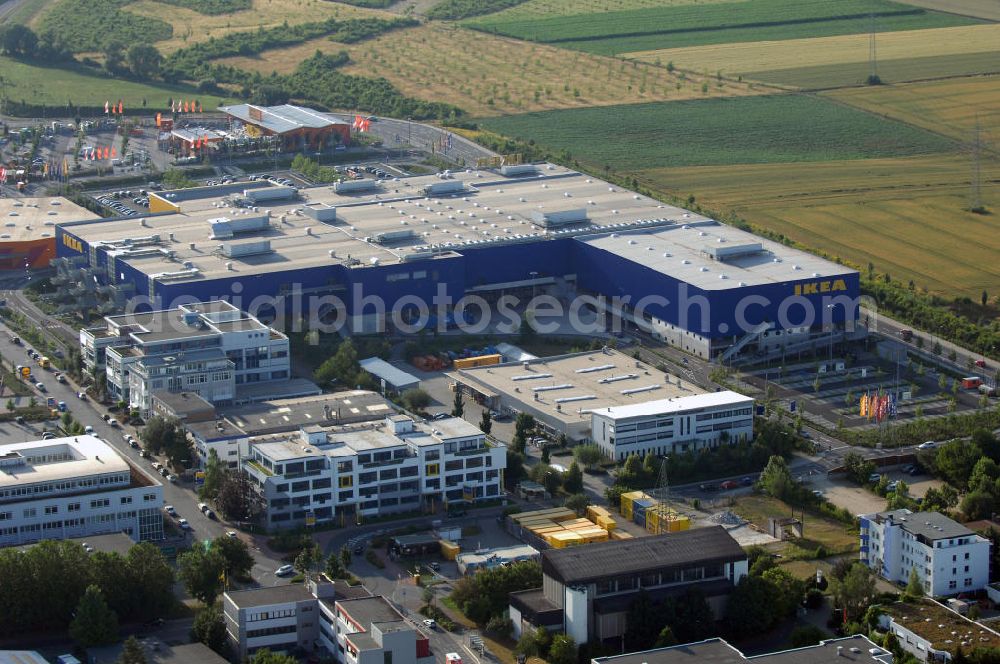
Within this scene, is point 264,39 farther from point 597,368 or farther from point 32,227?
point 597,368

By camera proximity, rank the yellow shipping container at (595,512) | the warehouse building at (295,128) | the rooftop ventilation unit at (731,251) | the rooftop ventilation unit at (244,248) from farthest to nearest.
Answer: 1. the warehouse building at (295,128)
2. the rooftop ventilation unit at (244,248)
3. the rooftop ventilation unit at (731,251)
4. the yellow shipping container at (595,512)

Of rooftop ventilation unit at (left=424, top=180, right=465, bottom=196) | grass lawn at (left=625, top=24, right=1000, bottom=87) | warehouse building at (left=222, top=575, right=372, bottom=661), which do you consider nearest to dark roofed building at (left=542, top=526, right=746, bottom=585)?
warehouse building at (left=222, top=575, right=372, bottom=661)

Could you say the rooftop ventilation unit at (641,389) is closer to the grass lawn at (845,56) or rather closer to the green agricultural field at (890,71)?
the green agricultural field at (890,71)

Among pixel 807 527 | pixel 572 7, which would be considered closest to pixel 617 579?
pixel 807 527

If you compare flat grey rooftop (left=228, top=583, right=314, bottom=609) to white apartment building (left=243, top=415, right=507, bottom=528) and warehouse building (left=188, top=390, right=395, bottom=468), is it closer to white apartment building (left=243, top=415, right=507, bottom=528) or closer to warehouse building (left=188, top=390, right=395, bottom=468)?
white apartment building (left=243, top=415, right=507, bottom=528)

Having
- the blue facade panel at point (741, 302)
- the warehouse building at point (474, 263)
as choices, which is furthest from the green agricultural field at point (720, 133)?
the blue facade panel at point (741, 302)

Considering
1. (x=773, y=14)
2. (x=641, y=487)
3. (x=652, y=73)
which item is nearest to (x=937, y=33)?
(x=773, y=14)
